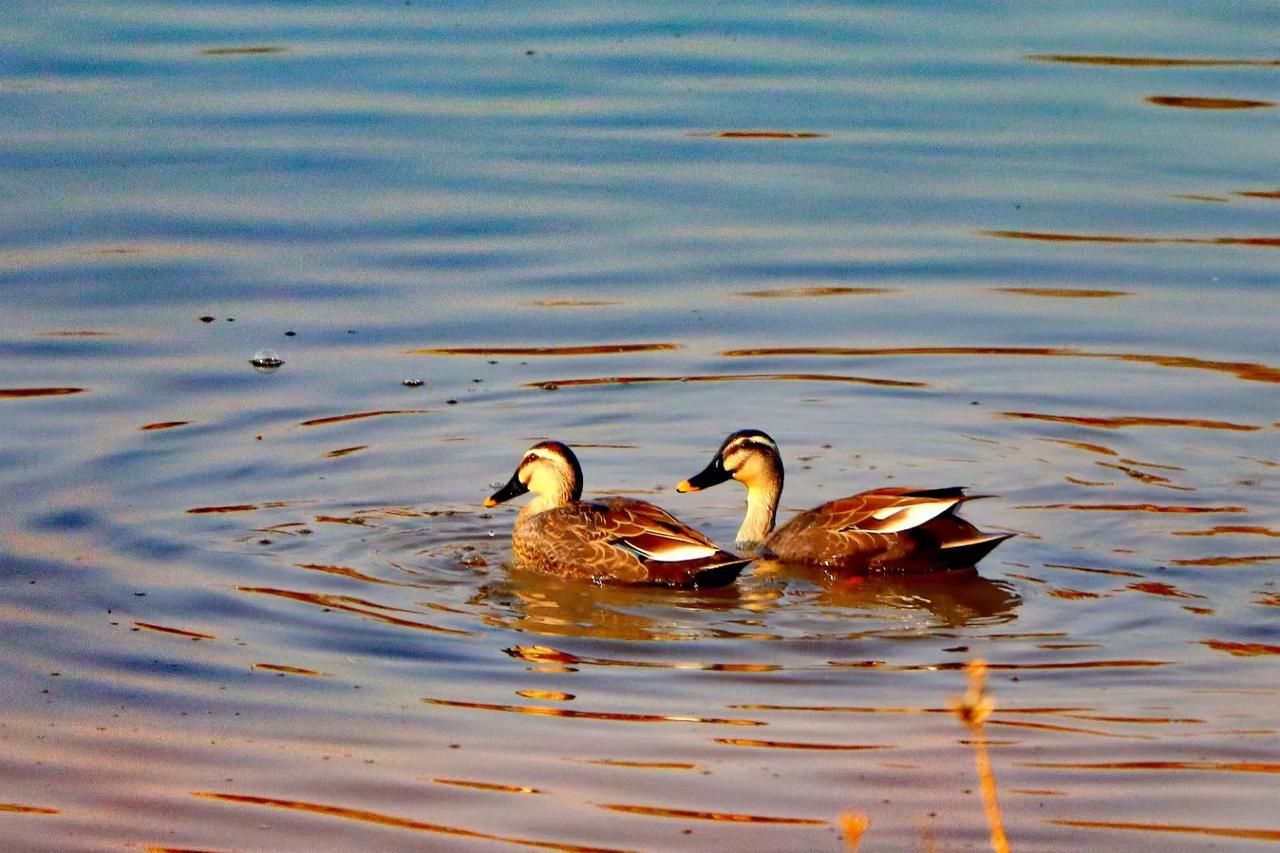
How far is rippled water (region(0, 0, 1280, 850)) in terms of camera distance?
7.38m

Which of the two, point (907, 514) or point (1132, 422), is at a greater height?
point (1132, 422)

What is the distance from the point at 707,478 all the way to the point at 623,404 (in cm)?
154

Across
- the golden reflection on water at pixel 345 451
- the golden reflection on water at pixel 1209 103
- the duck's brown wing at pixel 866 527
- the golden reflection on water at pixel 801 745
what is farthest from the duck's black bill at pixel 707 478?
the golden reflection on water at pixel 1209 103

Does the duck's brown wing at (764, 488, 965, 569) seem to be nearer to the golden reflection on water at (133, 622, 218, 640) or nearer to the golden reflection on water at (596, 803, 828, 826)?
the golden reflection on water at (133, 622, 218, 640)

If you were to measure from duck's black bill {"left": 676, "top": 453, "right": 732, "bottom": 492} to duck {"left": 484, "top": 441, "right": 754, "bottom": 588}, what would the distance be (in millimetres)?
340

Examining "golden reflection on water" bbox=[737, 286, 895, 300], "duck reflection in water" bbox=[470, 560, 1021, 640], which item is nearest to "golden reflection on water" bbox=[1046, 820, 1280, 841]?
"duck reflection in water" bbox=[470, 560, 1021, 640]

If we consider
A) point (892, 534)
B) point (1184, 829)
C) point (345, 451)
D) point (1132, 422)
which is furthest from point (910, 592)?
point (1184, 829)

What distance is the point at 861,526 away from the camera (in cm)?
1044

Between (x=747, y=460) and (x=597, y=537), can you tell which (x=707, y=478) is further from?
(x=597, y=537)

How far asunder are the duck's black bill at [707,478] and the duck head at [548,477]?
1.96 feet

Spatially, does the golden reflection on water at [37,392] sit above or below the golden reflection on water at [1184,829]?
above

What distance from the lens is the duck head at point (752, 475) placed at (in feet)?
36.0

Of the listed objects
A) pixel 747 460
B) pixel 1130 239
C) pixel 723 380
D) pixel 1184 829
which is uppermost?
pixel 1130 239

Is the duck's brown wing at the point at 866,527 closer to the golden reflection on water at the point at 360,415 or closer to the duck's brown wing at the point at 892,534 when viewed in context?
the duck's brown wing at the point at 892,534
